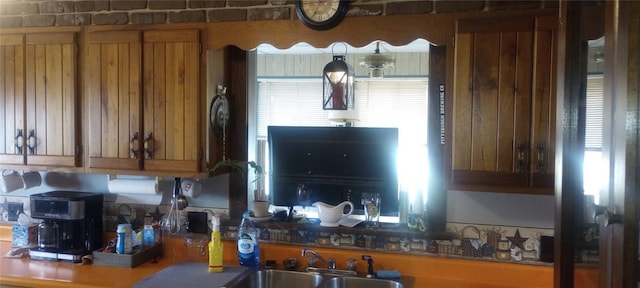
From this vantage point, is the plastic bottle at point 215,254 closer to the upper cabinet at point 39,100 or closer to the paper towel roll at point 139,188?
the paper towel roll at point 139,188

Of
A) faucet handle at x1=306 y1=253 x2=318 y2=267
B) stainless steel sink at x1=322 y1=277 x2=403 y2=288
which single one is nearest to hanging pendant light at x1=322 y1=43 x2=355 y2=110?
faucet handle at x1=306 y1=253 x2=318 y2=267

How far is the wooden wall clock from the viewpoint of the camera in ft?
7.15

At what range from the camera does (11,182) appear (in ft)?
9.00

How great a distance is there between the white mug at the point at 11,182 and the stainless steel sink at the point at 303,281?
1511 mm

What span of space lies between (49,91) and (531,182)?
2295 millimetres

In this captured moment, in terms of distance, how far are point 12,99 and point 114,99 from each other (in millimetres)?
591

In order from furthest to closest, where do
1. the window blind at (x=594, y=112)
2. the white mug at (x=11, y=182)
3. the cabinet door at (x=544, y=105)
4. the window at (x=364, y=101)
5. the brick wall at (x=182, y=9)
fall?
the window at (x=364, y=101)
the white mug at (x=11, y=182)
the brick wall at (x=182, y=9)
the cabinet door at (x=544, y=105)
the window blind at (x=594, y=112)

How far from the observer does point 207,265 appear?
2.41 m

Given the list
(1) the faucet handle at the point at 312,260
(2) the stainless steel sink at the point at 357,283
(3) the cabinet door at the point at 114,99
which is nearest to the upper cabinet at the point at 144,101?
(3) the cabinet door at the point at 114,99

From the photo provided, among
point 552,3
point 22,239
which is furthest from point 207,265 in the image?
point 552,3

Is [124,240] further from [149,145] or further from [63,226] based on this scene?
[149,145]

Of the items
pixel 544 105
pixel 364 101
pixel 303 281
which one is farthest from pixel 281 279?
pixel 364 101

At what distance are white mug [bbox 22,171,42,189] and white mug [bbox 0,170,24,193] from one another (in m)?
0.03

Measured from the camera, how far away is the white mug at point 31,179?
9.28ft
